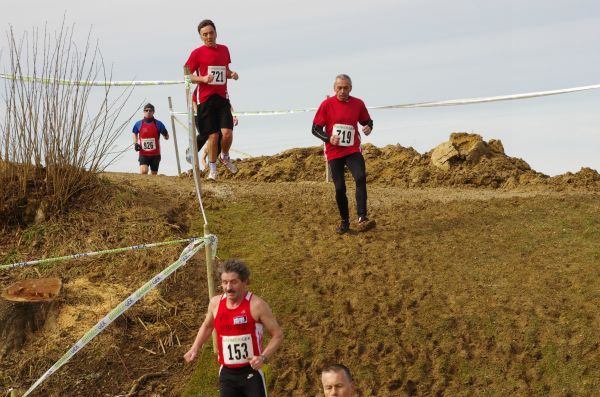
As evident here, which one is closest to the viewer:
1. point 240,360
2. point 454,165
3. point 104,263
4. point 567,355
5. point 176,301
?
point 240,360

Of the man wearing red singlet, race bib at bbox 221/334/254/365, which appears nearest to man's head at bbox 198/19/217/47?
the man wearing red singlet

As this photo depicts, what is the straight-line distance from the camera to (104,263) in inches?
448

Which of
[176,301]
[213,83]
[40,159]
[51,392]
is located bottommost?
[51,392]

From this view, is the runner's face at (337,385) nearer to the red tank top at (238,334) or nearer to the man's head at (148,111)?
the red tank top at (238,334)

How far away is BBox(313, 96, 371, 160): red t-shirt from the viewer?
11.7 metres

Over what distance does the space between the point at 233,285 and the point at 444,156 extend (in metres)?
10.6

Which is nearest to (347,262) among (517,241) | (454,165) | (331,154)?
(331,154)

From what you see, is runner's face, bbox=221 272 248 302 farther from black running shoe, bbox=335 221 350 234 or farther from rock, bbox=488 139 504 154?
rock, bbox=488 139 504 154

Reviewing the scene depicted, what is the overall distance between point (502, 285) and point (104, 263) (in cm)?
450

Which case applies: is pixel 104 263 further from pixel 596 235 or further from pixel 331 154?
pixel 596 235

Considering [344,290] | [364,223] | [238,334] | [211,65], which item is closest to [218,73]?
[211,65]

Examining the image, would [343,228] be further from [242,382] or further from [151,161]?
[151,161]

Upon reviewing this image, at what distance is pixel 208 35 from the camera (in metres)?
12.5

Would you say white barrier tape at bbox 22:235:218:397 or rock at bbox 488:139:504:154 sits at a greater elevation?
rock at bbox 488:139:504:154
